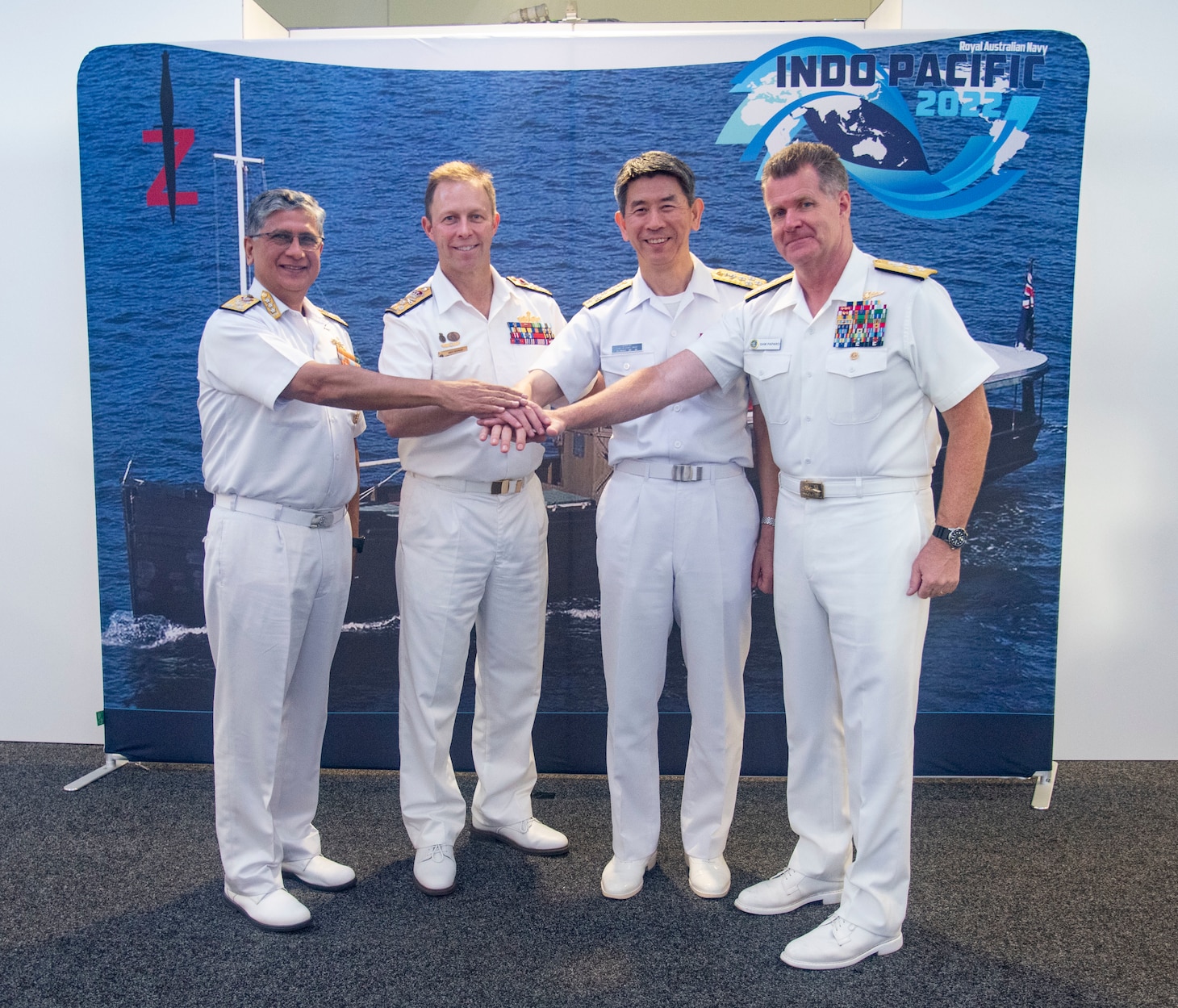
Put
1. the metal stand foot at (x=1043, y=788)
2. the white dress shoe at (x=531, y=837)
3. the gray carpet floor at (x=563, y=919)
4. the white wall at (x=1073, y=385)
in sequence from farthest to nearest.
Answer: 1. the white wall at (x=1073, y=385)
2. the metal stand foot at (x=1043, y=788)
3. the white dress shoe at (x=531, y=837)
4. the gray carpet floor at (x=563, y=919)

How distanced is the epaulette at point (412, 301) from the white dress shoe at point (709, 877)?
1808 mm

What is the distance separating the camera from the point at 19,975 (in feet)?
7.29

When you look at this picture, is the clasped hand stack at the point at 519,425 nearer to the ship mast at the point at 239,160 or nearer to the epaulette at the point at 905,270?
the epaulette at the point at 905,270

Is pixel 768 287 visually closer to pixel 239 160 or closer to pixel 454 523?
pixel 454 523

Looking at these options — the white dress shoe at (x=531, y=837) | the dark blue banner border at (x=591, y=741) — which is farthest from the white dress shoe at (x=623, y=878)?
the dark blue banner border at (x=591, y=741)

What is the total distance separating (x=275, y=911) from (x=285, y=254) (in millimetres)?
1765

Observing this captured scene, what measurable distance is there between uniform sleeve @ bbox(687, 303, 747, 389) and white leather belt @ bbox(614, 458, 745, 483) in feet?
0.77

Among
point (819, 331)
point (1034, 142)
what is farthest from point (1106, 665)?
point (819, 331)

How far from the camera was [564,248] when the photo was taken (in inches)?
135

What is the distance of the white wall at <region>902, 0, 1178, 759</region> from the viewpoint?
138 inches

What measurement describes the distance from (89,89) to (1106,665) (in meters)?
4.51

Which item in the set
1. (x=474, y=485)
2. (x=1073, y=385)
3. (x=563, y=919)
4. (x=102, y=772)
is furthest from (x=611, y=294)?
(x=102, y=772)

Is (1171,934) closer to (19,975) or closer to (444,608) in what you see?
(444,608)

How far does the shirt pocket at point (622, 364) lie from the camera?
2.65 metres
